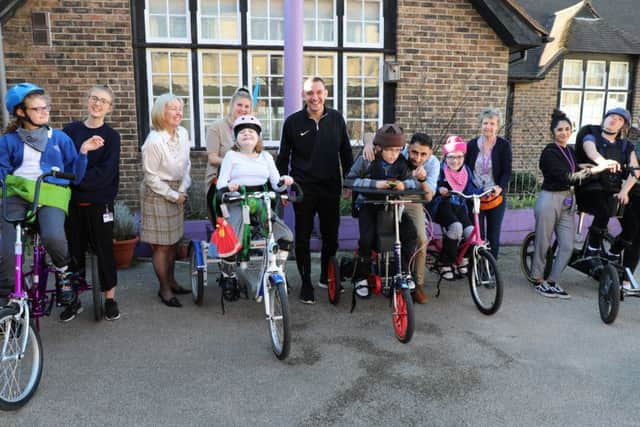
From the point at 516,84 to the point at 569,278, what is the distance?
28.2ft

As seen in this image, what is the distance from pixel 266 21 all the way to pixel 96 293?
5.68 meters

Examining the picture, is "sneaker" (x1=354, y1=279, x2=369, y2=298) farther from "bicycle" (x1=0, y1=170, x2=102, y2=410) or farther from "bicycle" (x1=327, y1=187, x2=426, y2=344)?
"bicycle" (x1=0, y1=170, x2=102, y2=410)

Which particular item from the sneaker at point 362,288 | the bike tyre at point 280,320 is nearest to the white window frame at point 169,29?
the sneaker at point 362,288

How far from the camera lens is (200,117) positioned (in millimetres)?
8367

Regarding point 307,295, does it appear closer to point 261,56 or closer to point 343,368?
point 343,368

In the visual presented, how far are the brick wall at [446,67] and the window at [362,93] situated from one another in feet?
1.32

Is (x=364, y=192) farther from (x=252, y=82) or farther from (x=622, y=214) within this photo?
(x=252, y=82)

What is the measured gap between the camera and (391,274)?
471 centimetres

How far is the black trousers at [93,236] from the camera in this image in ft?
14.1

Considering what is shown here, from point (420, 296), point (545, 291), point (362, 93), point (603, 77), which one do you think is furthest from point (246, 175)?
point (603, 77)

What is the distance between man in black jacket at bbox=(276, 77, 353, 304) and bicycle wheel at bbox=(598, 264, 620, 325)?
2.47 metres

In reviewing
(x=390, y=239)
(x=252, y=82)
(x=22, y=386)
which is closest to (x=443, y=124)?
(x=252, y=82)

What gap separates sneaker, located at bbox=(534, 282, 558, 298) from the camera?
522 cm

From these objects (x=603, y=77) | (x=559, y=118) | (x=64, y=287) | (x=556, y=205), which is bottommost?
(x=64, y=287)
